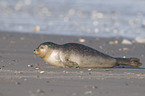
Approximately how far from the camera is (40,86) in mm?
4977

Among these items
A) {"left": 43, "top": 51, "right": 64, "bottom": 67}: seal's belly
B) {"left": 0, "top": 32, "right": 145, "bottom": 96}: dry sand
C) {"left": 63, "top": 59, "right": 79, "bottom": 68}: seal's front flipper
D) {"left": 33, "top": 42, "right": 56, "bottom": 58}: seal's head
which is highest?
{"left": 33, "top": 42, "right": 56, "bottom": 58}: seal's head

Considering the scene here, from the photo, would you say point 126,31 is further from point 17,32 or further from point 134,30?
point 17,32

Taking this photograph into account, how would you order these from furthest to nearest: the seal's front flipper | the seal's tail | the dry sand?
the seal's tail → the seal's front flipper → the dry sand

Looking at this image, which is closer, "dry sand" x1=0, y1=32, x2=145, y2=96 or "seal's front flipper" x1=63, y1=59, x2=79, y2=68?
"dry sand" x1=0, y1=32, x2=145, y2=96

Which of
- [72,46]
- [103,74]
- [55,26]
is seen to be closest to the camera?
[103,74]

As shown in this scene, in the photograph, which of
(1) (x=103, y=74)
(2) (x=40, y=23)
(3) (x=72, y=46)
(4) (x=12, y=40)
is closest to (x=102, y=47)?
(4) (x=12, y=40)

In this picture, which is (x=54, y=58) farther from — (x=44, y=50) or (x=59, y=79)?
(x=59, y=79)

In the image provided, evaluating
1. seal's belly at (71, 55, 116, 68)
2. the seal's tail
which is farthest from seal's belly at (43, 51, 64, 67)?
the seal's tail

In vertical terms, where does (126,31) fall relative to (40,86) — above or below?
above

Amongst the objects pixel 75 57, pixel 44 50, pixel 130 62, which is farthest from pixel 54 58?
pixel 130 62

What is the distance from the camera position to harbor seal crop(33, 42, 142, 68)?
6.68 meters

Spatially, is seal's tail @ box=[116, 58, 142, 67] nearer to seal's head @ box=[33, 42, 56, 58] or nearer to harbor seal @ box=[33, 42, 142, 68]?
harbor seal @ box=[33, 42, 142, 68]

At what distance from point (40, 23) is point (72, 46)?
9462 mm

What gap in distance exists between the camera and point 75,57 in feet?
21.9
